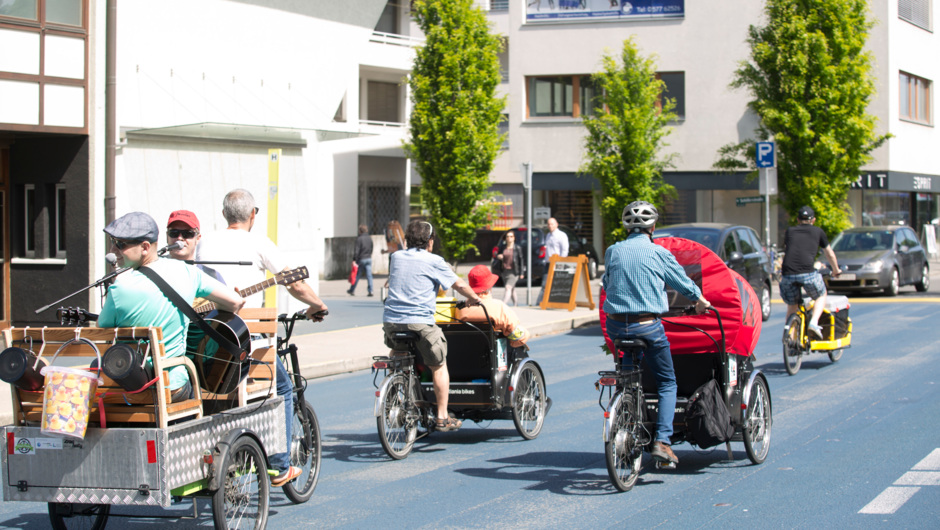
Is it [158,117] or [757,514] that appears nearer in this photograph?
[757,514]

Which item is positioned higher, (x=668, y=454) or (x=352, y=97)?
(x=352, y=97)

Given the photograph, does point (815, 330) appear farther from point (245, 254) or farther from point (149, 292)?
point (149, 292)

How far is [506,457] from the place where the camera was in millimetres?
7809

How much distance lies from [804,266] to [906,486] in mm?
6178

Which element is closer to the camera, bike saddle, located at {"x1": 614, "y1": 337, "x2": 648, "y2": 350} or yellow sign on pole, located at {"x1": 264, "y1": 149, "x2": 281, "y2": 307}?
bike saddle, located at {"x1": 614, "y1": 337, "x2": 648, "y2": 350}

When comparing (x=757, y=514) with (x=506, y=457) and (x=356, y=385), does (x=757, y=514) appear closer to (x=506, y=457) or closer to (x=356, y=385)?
(x=506, y=457)

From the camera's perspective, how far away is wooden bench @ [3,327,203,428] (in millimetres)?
4699

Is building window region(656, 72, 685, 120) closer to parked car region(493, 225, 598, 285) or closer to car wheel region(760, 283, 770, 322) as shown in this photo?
parked car region(493, 225, 598, 285)

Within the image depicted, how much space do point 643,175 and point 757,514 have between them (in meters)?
24.8

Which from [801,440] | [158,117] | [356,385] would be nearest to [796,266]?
[801,440]

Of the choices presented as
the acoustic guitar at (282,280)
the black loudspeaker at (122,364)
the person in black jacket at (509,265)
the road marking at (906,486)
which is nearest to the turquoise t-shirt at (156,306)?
the black loudspeaker at (122,364)

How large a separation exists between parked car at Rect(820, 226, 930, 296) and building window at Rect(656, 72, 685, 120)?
40.2 ft

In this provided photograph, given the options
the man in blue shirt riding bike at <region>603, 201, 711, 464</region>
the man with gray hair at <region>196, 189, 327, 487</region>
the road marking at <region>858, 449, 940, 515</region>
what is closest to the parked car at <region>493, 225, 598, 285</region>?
the road marking at <region>858, 449, 940, 515</region>

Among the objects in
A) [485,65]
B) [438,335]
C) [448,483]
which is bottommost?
[448,483]
